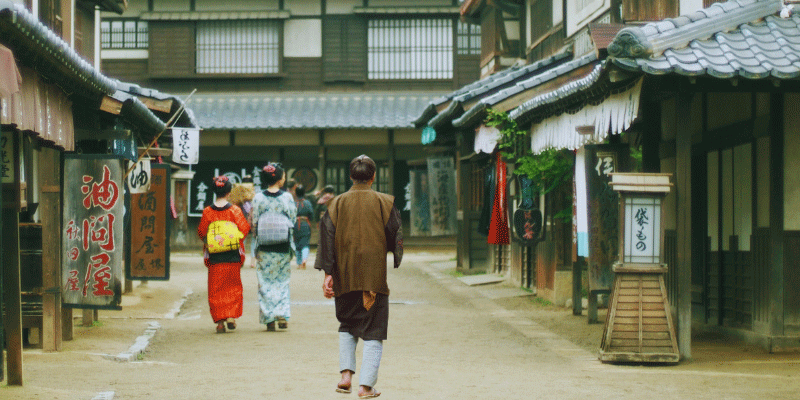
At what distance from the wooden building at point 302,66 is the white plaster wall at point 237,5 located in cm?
3

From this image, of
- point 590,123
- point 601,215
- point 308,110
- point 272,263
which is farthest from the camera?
point 308,110

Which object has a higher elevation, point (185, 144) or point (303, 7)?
point (303, 7)

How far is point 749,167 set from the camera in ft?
35.1

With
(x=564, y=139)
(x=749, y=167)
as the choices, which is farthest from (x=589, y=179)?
(x=749, y=167)

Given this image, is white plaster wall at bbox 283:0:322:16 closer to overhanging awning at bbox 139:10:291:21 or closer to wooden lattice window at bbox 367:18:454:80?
overhanging awning at bbox 139:10:291:21

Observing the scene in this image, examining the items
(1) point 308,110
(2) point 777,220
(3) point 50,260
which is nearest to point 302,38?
(1) point 308,110

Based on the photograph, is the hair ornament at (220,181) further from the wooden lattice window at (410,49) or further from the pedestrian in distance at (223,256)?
the wooden lattice window at (410,49)

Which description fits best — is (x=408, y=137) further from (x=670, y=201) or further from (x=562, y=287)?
(x=670, y=201)

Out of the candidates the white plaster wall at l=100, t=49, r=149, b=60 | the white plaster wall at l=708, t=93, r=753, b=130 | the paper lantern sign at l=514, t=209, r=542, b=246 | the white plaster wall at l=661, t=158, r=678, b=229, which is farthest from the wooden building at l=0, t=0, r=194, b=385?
the white plaster wall at l=100, t=49, r=149, b=60

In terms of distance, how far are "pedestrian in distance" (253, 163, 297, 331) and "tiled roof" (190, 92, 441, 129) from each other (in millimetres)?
15435

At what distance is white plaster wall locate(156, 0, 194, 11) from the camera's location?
2952cm

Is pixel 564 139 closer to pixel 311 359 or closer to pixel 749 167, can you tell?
pixel 749 167

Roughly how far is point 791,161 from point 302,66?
21.6 metres

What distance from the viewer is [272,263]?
12141 millimetres
